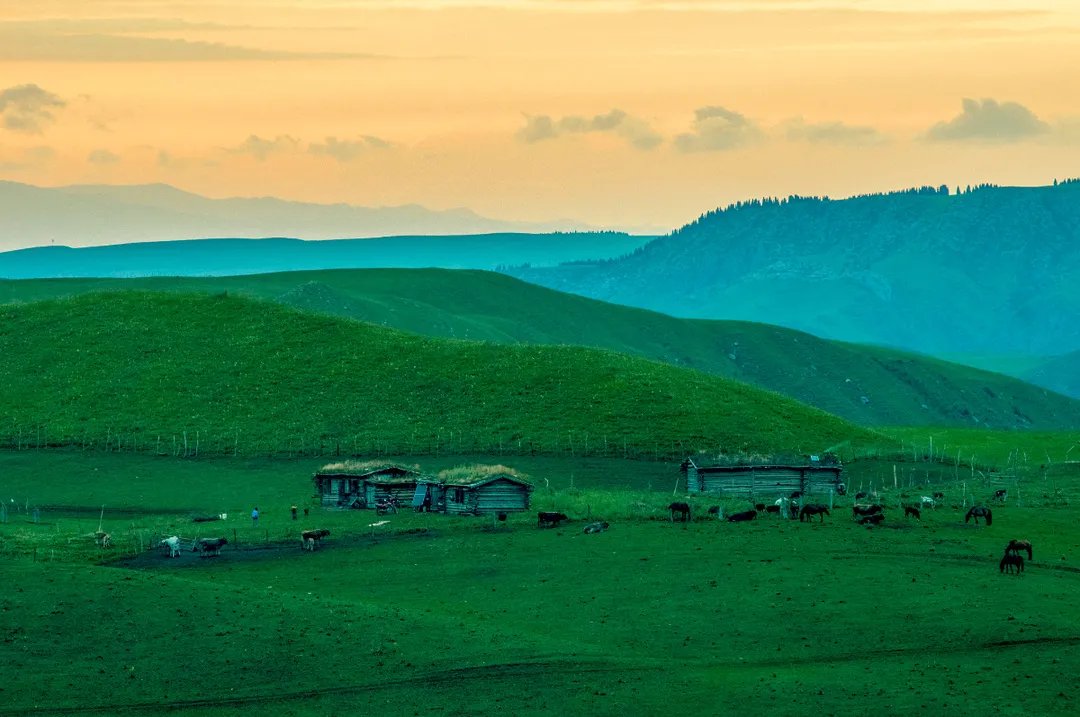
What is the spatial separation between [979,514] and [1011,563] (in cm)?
1467

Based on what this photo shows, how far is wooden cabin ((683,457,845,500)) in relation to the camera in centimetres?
10269

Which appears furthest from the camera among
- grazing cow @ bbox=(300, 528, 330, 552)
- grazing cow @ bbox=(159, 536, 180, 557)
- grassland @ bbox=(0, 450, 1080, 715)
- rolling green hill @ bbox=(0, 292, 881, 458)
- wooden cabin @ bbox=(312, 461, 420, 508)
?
rolling green hill @ bbox=(0, 292, 881, 458)

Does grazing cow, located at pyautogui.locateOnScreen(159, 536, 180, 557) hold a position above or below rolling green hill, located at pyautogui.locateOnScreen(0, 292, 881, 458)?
below

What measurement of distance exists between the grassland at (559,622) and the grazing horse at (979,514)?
944mm

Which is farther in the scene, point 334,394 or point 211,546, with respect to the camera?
point 334,394

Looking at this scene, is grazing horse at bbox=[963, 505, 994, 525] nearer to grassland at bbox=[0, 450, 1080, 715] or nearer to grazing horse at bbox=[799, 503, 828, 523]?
grassland at bbox=[0, 450, 1080, 715]

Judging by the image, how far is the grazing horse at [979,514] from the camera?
82312 mm

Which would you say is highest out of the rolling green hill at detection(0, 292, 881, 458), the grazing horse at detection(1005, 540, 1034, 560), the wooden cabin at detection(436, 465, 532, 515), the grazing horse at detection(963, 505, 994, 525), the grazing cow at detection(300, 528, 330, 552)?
the rolling green hill at detection(0, 292, 881, 458)

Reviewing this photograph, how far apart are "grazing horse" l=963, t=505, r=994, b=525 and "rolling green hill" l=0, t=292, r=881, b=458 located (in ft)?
118

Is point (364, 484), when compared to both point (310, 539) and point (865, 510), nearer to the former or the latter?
point (310, 539)

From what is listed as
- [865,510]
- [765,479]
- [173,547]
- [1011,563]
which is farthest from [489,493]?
[1011,563]

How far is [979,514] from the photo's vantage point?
83312 mm

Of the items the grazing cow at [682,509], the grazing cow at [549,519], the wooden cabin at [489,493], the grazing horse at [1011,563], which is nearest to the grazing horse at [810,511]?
the grazing cow at [682,509]

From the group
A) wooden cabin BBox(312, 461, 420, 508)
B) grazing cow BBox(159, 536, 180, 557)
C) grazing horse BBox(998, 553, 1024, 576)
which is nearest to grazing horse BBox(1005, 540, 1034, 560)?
grazing horse BBox(998, 553, 1024, 576)
